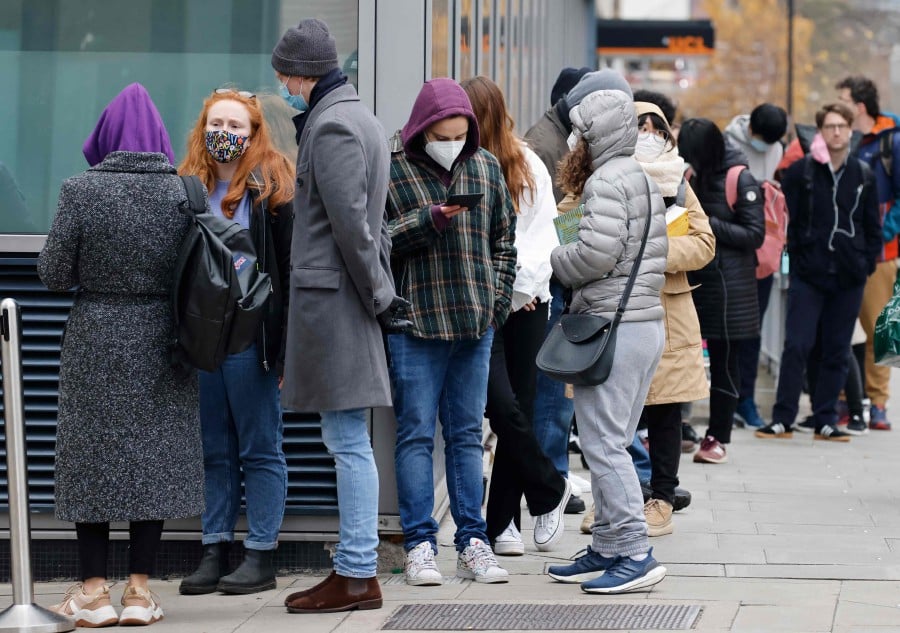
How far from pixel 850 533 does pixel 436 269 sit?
8.27 feet

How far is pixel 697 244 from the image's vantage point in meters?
7.00

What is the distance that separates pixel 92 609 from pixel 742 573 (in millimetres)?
2517

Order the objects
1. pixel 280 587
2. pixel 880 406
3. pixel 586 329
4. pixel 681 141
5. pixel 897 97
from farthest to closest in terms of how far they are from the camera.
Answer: pixel 897 97 → pixel 880 406 → pixel 681 141 → pixel 280 587 → pixel 586 329

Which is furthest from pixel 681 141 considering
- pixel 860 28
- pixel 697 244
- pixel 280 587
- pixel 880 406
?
pixel 860 28

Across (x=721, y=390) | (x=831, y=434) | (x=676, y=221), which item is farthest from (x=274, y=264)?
(x=831, y=434)

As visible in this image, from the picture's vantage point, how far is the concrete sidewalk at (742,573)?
552 cm

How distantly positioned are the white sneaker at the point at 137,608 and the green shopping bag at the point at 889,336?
13.2 feet

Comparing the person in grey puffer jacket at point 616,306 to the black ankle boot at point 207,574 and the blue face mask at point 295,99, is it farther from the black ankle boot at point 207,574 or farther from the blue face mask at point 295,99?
the black ankle boot at point 207,574

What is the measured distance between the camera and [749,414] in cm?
1130

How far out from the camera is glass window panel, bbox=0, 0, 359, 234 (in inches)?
261

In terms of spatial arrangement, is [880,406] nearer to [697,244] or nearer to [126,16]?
[697,244]

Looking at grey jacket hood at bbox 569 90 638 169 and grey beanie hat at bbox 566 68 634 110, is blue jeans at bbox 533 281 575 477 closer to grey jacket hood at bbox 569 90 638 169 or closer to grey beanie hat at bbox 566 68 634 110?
grey beanie hat at bbox 566 68 634 110

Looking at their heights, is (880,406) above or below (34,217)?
below

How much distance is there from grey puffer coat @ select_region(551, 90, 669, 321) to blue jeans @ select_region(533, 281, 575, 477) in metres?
1.29
